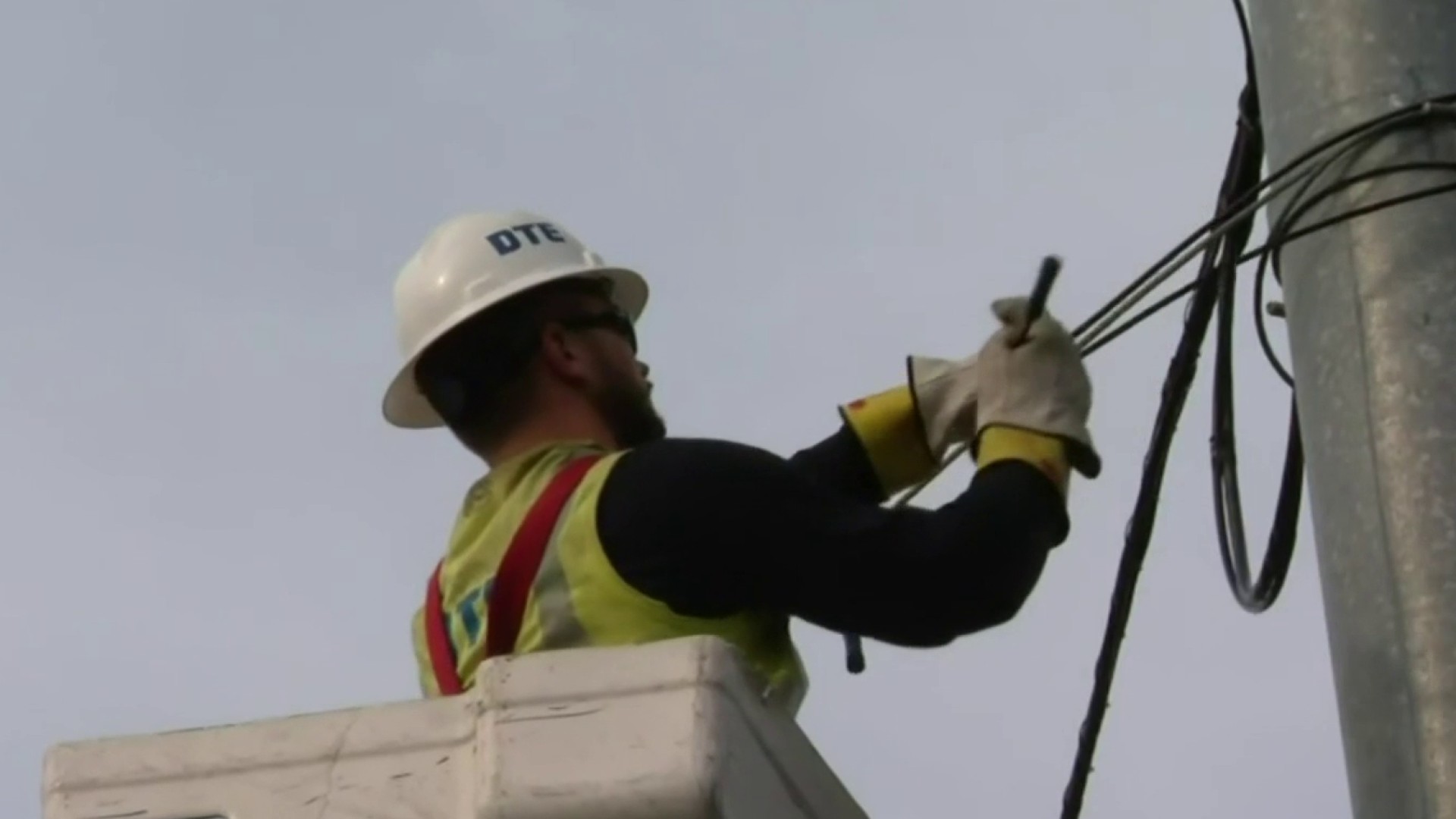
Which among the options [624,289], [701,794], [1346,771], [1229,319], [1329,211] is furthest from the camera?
[624,289]

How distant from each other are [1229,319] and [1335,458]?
101cm

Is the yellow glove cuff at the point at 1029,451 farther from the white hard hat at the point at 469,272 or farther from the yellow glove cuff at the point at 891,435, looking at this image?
the white hard hat at the point at 469,272

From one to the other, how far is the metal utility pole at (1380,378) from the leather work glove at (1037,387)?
0.32 m

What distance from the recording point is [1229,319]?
4.34 metres

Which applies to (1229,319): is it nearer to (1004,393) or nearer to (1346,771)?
(1004,393)

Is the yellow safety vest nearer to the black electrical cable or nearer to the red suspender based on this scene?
the red suspender

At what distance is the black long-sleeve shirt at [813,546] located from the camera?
352cm

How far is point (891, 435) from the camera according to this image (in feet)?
13.5

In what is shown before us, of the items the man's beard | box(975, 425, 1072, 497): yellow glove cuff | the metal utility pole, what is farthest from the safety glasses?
the metal utility pole

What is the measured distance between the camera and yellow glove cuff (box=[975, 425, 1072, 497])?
3.66 m

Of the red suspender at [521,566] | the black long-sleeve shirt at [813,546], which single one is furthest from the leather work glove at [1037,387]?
the red suspender at [521,566]

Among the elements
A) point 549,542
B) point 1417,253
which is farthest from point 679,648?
point 1417,253

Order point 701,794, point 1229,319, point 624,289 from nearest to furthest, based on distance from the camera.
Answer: point 701,794 → point 1229,319 → point 624,289

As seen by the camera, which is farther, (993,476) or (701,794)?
(993,476)
